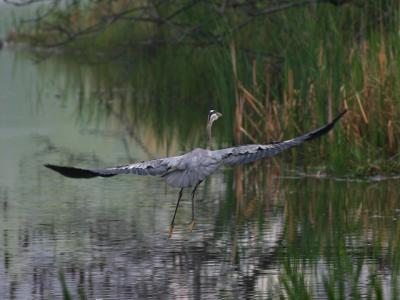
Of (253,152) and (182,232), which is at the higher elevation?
(253,152)

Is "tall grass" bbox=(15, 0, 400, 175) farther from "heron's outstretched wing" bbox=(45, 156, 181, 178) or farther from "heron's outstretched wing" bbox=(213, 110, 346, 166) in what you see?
"heron's outstretched wing" bbox=(45, 156, 181, 178)

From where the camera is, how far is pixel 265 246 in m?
7.75

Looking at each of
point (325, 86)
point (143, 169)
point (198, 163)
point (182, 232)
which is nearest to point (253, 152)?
point (198, 163)

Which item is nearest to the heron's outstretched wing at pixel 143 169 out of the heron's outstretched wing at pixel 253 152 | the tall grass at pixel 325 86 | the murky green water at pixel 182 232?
the heron's outstretched wing at pixel 253 152

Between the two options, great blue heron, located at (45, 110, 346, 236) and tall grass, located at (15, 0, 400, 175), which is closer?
great blue heron, located at (45, 110, 346, 236)

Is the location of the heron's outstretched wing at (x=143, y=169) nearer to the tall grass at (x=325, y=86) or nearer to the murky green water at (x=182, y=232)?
the murky green water at (x=182, y=232)

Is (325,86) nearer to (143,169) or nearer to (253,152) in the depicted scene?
(253,152)

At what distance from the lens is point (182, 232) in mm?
8297

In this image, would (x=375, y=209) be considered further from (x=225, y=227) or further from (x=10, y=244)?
Result: (x=10, y=244)

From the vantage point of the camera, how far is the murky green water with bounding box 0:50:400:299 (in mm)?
6609

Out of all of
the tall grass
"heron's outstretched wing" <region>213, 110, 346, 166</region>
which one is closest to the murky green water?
the tall grass

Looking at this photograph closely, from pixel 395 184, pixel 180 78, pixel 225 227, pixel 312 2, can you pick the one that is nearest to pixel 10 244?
pixel 225 227

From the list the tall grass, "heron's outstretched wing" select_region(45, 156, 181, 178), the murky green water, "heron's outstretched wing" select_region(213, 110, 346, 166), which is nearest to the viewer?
the murky green water

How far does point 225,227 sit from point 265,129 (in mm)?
3587
